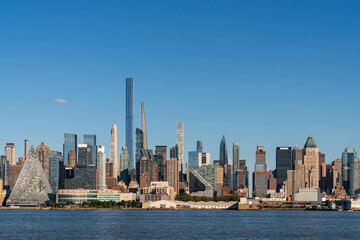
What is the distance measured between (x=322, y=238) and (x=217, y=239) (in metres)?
19.7

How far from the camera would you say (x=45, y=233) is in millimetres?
125938

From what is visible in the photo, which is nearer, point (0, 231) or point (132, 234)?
point (132, 234)

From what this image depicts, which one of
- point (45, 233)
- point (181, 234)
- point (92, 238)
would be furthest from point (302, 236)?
point (45, 233)

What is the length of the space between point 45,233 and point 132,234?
17.4 m

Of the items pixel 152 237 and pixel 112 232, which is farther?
pixel 112 232

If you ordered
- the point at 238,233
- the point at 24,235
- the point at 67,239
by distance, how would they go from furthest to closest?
the point at 238,233, the point at 24,235, the point at 67,239

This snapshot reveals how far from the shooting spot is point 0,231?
132 metres

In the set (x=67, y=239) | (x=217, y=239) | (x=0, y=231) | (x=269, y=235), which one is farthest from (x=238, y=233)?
(x=0, y=231)

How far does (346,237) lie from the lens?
12212cm

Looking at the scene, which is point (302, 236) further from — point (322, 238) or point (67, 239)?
point (67, 239)

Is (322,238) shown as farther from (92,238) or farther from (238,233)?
(92,238)

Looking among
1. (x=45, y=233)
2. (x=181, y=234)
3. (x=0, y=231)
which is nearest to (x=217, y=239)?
(x=181, y=234)

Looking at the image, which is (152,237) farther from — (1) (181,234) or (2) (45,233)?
(2) (45,233)

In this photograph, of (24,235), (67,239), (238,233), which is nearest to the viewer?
(67,239)
